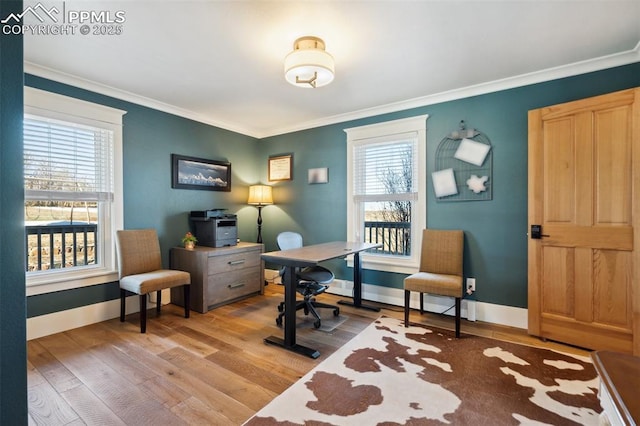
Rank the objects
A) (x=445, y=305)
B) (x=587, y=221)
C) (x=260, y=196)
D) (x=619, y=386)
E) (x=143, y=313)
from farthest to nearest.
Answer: (x=260, y=196), (x=445, y=305), (x=143, y=313), (x=587, y=221), (x=619, y=386)

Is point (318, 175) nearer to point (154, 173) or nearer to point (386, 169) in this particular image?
point (386, 169)

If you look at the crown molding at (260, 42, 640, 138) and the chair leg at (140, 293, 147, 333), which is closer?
the crown molding at (260, 42, 640, 138)

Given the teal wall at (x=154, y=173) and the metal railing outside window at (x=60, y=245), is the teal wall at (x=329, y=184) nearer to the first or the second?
the teal wall at (x=154, y=173)

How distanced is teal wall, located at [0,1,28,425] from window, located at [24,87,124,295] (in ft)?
7.37

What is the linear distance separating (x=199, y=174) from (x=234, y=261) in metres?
1.33

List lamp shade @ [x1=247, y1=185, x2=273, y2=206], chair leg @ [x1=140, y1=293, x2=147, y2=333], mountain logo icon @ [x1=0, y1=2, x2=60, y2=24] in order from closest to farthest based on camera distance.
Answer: mountain logo icon @ [x1=0, y1=2, x2=60, y2=24]
chair leg @ [x1=140, y1=293, x2=147, y2=333]
lamp shade @ [x1=247, y1=185, x2=273, y2=206]

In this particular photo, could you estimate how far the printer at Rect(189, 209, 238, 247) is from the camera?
12.0ft

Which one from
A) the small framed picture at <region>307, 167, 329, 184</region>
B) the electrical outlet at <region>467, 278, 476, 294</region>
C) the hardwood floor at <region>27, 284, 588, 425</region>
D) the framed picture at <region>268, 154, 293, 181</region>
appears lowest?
the hardwood floor at <region>27, 284, 588, 425</region>

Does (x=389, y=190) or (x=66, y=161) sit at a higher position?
(x=66, y=161)

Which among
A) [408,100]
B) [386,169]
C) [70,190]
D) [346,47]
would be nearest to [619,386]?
[346,47]

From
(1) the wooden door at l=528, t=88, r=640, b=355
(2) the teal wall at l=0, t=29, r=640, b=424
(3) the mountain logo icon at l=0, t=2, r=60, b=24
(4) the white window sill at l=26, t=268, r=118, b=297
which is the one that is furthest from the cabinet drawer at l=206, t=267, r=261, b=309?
(1) the wooden door at l=528, t=88, r=640, b=355

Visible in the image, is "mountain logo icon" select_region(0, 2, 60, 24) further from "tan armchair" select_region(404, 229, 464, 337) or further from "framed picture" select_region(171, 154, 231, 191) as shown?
"tan armchair" select_region(404, 229, 464, 337)

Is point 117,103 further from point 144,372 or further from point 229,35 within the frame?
point 144,372

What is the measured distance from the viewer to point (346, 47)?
2.28 m
